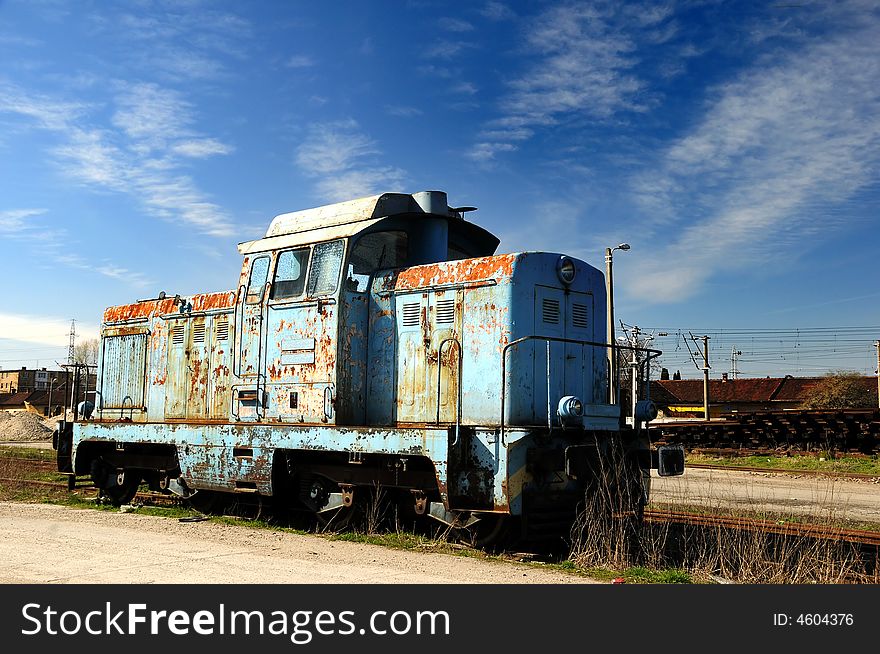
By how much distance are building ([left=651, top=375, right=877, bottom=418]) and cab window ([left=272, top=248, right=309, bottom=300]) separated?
49.6 meters

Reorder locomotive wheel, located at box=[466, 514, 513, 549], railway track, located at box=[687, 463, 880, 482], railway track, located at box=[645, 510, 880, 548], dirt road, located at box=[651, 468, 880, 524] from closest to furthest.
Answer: locomotive wheel, located at box=[466, 514, 513, 549]
railway track, located at box=[645, 510, 880, 548]
dirt road, located at box=[651, 468, 880, 524]
railway track, located at box=[687, 463, 880, 482]

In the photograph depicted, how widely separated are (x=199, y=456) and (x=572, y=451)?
504cm

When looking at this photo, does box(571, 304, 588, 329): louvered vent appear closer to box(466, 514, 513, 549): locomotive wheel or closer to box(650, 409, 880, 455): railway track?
box(466, 514, 513, 549): locomotive wheel

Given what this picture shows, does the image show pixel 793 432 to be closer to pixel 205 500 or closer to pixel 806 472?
pixel 806 472

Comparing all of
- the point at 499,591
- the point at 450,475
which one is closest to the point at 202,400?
the point at 450,475

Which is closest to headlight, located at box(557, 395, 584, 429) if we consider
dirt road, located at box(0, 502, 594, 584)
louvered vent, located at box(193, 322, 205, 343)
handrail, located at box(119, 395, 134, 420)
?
dirt road, located at box(0, 502, 594, 584)

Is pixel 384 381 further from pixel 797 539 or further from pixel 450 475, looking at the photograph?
pixel 797 539

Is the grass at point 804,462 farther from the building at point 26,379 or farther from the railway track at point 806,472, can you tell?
the building at point 26,379

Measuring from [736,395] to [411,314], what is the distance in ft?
190

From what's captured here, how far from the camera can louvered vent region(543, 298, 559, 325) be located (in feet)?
27.6

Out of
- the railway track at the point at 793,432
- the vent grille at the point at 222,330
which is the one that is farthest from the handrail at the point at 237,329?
the railway track at the point at 793,432

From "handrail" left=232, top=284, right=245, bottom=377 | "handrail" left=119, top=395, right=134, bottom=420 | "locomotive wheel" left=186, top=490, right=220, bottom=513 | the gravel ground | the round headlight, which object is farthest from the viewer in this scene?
the gravel ground

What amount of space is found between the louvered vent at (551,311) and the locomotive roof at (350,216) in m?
1.89

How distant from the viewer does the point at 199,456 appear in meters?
10.1
